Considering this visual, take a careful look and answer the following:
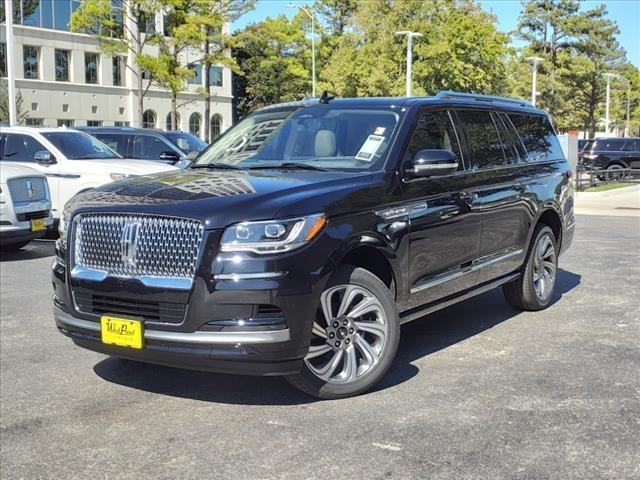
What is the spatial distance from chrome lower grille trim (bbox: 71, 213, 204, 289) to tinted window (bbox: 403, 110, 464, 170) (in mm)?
1728

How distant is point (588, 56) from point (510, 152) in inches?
2287

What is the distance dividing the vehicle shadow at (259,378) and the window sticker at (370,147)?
1464 mm

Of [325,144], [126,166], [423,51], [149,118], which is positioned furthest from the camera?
[149,118]

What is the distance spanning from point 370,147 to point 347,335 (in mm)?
1403

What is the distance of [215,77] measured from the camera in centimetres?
6022

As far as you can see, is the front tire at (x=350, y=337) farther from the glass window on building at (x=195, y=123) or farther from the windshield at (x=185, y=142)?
the glass window on building at (x=195, y=123)

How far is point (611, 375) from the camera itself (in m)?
5.01

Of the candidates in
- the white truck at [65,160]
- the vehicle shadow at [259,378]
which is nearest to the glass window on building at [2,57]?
the white truck at [65,160]

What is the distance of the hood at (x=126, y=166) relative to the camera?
12.0 m

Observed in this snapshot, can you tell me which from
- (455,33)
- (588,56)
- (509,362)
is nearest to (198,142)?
(509,362)

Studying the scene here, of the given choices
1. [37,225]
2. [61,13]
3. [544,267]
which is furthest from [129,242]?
[61,13]

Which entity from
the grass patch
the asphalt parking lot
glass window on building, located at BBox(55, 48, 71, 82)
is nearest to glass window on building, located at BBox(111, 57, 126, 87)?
glass window on building, located at BBox(55, 48, 71, 82)

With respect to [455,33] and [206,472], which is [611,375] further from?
[455,33]

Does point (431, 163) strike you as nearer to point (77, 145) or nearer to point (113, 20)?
point (77, 145)
